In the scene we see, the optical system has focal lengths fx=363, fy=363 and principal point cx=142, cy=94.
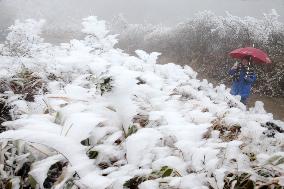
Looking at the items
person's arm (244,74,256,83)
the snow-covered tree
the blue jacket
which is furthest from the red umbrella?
the snow-covered tree

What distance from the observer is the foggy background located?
34.8 m

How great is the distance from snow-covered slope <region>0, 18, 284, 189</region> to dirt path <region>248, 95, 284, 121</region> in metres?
8.67

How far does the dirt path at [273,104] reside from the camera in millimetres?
10394

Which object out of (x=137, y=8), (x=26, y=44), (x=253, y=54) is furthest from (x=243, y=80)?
(x=137, y=8)

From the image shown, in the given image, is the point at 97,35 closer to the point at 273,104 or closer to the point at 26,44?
the point at 26,44

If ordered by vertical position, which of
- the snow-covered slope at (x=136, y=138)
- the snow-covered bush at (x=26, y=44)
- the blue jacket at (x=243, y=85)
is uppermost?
the blue jacket at (x=243, y=85)

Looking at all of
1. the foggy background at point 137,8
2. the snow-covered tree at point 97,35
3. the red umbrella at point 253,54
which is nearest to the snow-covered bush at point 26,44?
the snow-covered tree at point 97,35

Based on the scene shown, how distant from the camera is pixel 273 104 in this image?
1102 centimetres

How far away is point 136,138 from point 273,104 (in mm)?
10319

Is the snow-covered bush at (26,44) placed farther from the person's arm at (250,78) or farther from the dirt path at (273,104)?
the dirt path at (273,104)

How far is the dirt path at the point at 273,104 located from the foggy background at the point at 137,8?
80.2ft

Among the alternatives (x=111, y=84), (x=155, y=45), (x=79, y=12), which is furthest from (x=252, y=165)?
(x=79, y=12)

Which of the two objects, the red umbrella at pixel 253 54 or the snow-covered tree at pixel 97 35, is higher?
the red umbrella at pixel 253 54

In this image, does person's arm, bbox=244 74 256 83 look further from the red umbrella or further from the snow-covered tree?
the snow-covered tree
